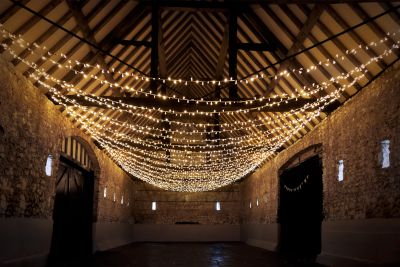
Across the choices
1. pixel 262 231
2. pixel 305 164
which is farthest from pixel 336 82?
pixel 262 231

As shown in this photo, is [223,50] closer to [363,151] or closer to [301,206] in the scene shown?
[363,151]

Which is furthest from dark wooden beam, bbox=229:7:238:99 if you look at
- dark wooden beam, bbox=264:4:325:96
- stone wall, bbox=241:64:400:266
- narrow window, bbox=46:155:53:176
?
narrow window, bbox=46:155:53:176

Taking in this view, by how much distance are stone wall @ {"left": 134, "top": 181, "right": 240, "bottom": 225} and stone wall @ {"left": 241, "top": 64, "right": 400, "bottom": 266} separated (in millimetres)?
10678

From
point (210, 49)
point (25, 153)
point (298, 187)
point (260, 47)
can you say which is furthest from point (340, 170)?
point (25, 153)

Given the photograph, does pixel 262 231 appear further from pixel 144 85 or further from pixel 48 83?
pixel 48 83

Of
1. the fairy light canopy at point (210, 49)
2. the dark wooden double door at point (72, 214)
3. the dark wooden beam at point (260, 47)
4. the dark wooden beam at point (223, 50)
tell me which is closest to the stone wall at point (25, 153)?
the fairy light canopy at point (210, 49)

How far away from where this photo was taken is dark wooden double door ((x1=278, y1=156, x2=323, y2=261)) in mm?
11703

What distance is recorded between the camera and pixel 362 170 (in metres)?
7.88

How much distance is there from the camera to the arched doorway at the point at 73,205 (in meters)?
10.8

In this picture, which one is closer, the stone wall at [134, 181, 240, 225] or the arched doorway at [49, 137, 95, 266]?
the arched doorway at [49, 137, 95, 266]

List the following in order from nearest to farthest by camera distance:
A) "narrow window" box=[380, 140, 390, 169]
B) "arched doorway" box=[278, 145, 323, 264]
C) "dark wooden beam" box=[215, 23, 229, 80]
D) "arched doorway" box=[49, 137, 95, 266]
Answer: "narrow window" box=[380, 140, 390, 169]
"dark wooden beam" box=[215, 23, 229, 80]
"arched doorway" box=[49, 137, 95, 266]
"arched doorway" box=[278, 145, 323, 264]

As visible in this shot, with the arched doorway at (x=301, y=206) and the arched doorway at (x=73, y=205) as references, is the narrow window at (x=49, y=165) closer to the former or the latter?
the arched doorway at (x=73, y=205)

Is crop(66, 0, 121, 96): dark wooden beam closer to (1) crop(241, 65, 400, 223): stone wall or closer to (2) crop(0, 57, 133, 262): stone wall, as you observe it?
(2) crop(0, 57, 133, 262): stone wall

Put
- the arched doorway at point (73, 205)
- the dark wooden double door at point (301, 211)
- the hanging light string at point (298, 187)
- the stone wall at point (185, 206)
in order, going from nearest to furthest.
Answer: the arched doorway at point (73, 205) → the dark wooden double door at point (301, 211) → the hanging light string at point (298, 187) → the stone wall at point (185, 206)
